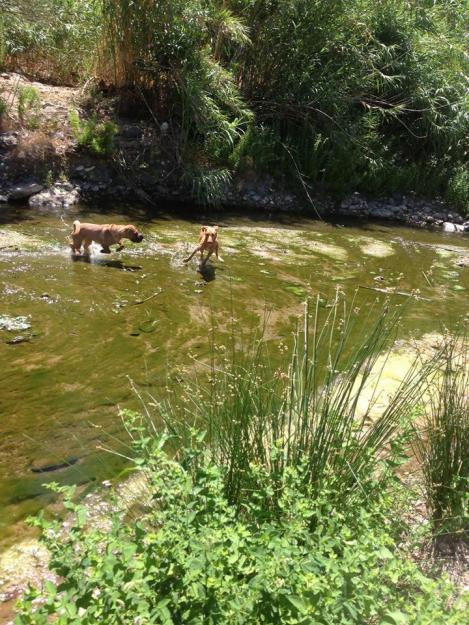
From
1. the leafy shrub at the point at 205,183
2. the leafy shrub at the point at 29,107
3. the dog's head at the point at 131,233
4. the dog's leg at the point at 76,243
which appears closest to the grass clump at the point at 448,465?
the dog's head at the point at 131,233

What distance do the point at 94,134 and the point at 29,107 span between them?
109 cm

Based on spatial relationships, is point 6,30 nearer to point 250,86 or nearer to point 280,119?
point 250,86

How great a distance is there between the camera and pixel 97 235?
234 inches

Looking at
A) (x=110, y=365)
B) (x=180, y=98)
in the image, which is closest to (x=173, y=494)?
(x=110, y=365)

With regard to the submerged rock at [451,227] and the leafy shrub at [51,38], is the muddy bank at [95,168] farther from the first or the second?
the submerged rock at [451,227]

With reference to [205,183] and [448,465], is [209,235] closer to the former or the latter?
[205,183]

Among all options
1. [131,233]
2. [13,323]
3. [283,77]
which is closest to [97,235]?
[131,233]

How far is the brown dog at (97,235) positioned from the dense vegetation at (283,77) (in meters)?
2.82

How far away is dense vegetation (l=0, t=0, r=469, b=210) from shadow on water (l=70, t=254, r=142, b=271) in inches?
116

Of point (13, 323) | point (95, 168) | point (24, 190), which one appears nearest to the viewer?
point (13, 323)

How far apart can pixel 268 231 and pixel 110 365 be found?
194 inches

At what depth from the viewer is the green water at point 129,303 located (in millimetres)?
3176

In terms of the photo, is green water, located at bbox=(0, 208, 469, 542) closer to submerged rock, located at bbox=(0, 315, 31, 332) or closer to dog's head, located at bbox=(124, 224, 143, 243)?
submerged rock, located at bbox=(0, 315, 31, 332)

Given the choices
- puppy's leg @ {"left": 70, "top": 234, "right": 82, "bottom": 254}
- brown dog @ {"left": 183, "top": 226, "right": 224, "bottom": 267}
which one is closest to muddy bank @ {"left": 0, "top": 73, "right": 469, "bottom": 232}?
puppy's leg @ {"left": 70, "top": 234, "right": 82, "bottom": 254}
